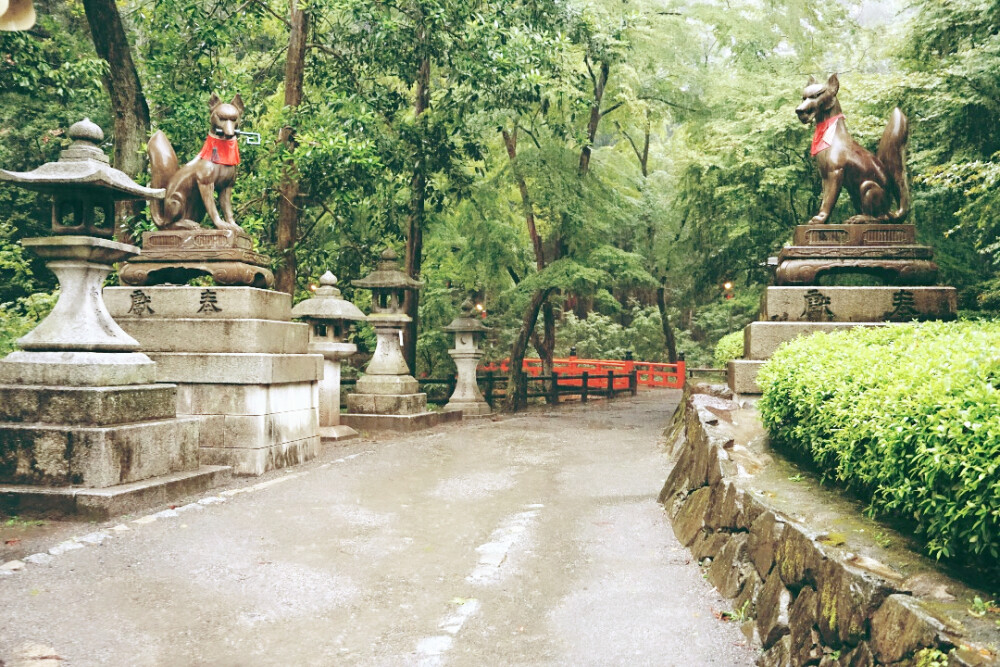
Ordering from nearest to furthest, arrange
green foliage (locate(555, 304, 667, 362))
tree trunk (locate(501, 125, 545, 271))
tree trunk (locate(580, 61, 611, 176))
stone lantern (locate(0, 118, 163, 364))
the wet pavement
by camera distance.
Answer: the wet pavement → stone lantern (locate(0, 118, 163, 364)) → tree trunk (locate(501, 125, 545, 271)) → tree trunk (locate(580, 61, 611, 176)) → green foliage (locate(555, 304, 667, 362))

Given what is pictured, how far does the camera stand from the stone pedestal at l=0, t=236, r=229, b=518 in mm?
6406

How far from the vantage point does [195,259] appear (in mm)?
9078

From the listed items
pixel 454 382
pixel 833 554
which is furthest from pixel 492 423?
pixel 833 554

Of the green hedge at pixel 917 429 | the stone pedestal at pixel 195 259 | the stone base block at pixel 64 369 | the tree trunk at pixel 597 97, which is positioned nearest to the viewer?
the green hedge at pixel 917 429

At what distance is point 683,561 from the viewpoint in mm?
5582

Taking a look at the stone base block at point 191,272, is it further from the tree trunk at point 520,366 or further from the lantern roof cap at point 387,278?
the tree trunk at point 520,366

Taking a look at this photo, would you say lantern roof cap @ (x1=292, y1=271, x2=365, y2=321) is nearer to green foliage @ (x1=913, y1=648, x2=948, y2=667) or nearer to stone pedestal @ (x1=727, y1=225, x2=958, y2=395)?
stone pedestal @ (x1=727, y1=225, x2=958, y2=395)

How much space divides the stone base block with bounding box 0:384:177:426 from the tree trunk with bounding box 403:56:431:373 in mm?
8762

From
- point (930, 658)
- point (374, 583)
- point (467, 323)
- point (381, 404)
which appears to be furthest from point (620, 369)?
point (930, 658)

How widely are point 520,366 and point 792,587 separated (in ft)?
53.4

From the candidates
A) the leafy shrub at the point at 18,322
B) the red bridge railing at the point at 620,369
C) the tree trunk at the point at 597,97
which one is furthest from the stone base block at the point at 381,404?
the red bridge railing at the point at 620,369

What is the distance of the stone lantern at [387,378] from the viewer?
536 inches

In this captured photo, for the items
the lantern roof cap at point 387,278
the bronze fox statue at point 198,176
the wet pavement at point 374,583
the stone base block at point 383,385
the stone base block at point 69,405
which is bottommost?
the wet pavement at point 374,583

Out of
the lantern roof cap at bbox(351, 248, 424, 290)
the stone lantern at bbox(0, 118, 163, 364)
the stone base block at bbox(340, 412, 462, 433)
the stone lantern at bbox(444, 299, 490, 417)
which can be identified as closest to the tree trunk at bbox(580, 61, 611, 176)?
the stone lantern at bbox(444, 299, 490, 417)
